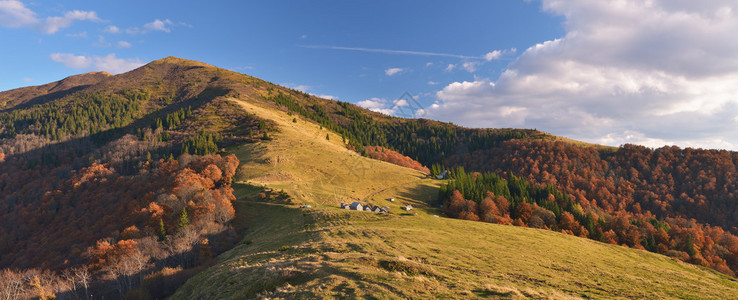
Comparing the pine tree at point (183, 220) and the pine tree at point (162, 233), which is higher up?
the pine tree at point (183, 220)

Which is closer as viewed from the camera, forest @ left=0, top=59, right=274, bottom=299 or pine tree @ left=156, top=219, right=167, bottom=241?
forest @ left=0, top=59, right=274, bottom=299

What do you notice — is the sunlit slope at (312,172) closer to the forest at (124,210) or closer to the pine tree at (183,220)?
the forest at (124,210)

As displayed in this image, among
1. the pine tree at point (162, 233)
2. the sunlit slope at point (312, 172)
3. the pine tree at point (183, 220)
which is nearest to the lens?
the pine tree at point (162, 233)

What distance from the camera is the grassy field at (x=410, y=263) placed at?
74.7ft

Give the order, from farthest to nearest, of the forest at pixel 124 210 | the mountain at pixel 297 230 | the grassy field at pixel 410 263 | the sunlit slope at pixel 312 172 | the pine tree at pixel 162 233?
1. the sunlit slope at pixel 312 172
2. the pine tree at pixel 162 233
3. the forest at pixel 124 210
4. the mountain at pixel 297 230
5. the grassy field at pixel 410 263

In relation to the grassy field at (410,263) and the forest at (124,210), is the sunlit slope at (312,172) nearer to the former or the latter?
the grassy field at (410,263)

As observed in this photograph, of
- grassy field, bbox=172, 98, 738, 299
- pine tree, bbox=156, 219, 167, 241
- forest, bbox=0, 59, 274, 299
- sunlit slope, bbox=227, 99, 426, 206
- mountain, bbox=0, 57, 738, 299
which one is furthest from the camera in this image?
sunlit slope, bbox=227, 99, 426, 206

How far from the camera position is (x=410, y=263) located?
26.9 meters

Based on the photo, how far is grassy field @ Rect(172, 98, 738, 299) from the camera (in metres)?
22.8

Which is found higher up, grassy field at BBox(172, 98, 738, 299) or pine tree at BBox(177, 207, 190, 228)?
grassy field at BBox(172, 98, 738, 299)

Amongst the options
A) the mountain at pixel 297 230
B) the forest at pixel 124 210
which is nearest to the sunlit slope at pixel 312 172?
the mountain at pixel 297 230

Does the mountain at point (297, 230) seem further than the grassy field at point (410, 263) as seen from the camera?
Yes

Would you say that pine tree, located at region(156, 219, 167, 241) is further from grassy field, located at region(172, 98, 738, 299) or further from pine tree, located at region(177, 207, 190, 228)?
grassy field, located at region(172, 98, 738, 299)

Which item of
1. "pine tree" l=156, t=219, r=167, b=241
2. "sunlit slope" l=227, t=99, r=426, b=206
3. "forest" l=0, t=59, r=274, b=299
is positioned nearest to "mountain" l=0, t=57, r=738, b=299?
"pine tree" l=156, t=219, r=167, b=241
